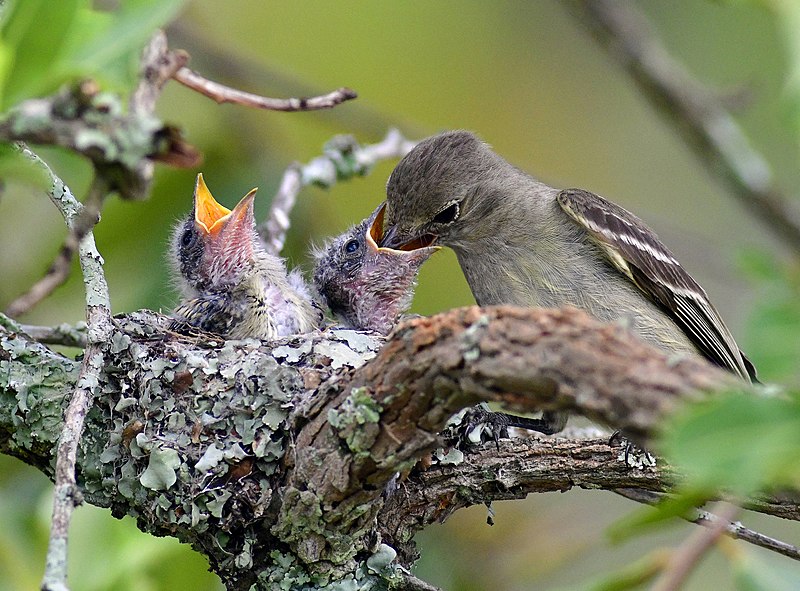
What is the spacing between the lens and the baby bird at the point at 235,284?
3998mm

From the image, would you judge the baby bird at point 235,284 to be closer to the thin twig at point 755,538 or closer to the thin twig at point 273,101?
the thin twig at point 273,101

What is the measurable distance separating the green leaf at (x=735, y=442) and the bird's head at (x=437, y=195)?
116 inches

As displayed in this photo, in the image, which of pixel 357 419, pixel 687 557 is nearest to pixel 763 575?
pixel 687 557

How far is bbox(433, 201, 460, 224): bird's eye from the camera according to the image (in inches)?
169

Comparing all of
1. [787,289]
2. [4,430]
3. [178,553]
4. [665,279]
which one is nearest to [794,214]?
[665,279]

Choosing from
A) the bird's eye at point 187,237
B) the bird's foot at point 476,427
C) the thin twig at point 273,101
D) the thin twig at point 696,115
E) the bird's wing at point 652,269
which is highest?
the thin twig at point 696,115

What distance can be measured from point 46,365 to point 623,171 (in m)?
6.12

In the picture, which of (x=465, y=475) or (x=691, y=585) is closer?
(x=465, y=475)

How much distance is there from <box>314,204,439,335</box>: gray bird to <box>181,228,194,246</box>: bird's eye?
0.63 meters

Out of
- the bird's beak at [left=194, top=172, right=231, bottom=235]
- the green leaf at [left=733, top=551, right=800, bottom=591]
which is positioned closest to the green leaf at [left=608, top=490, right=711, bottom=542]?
the green leaf at [left=733, top=551, right=800, bottom=591]

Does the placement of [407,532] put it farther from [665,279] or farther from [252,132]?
[252,132]

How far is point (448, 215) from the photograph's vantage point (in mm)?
4324

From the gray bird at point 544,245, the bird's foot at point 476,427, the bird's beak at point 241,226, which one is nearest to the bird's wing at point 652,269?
the gray bird at point 544,245

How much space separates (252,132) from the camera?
17.6 ft
